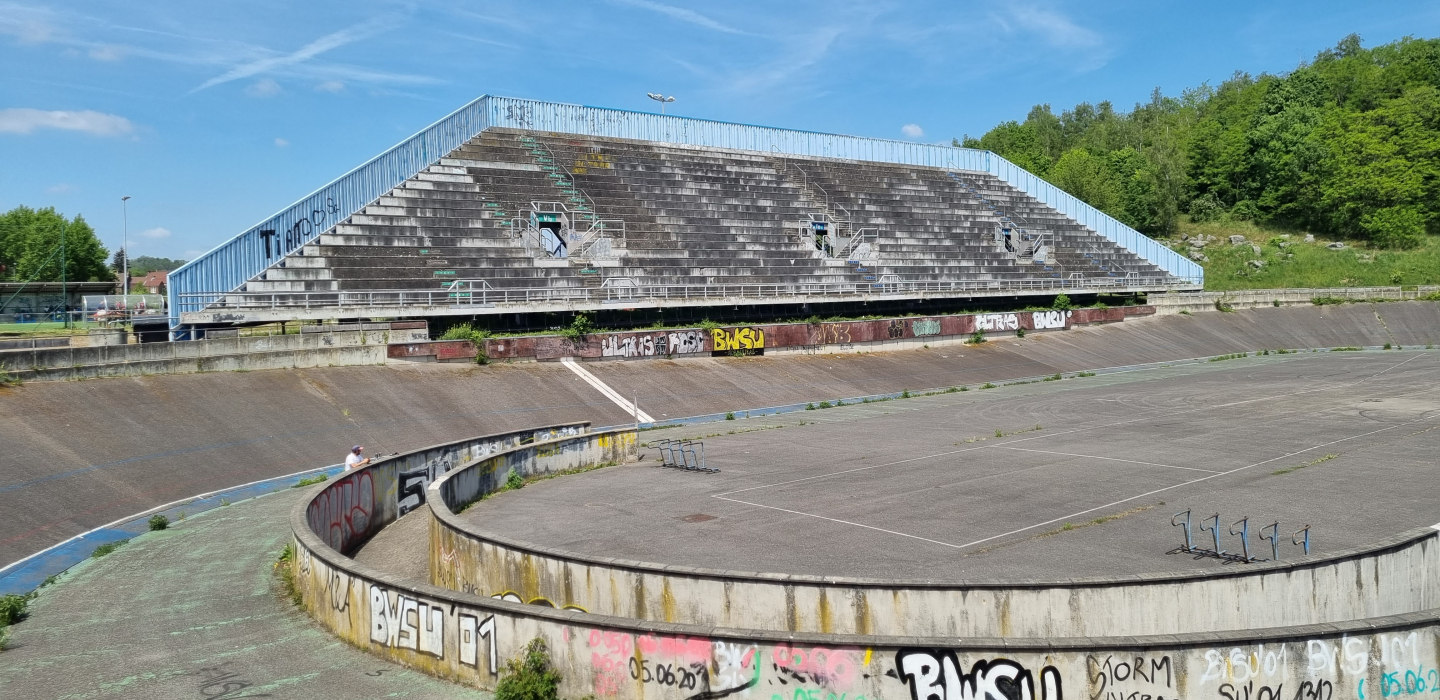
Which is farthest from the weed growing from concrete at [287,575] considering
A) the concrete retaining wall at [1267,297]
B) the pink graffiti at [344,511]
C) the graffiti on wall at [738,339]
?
the concrete retaining wall at [1267,297]

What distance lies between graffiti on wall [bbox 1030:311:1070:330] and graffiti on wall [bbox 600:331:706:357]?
25.3 meters

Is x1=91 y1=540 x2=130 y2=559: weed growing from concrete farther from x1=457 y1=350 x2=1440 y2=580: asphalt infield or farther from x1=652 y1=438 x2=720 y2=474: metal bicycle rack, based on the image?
x1=652 y1=438 x2=720 y2=474: metal bicycle rack

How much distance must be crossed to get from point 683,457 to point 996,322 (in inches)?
1503

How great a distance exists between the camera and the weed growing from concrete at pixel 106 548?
1822 cm

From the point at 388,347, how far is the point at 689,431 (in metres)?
12.8

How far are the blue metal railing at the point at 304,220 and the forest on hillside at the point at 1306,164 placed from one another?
72677 millimetres

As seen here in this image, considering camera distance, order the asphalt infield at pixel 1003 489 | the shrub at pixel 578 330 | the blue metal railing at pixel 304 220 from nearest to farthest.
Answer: the asphalt infield at pixel 1003 489 → the blue metal railing at pixel 304 220 → the shrub at pixel 578 330

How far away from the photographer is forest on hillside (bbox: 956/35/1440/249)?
9031 cm

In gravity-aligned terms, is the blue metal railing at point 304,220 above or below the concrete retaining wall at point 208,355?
above

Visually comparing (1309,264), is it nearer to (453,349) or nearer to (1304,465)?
(1304,465)

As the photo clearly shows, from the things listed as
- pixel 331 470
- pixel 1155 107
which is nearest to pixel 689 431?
pixel 331 470

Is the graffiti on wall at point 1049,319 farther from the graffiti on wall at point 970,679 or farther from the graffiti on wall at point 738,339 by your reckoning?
the graffiti on wall at point 970,679

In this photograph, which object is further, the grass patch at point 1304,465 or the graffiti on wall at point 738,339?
the graffiti on wall at point 738,339

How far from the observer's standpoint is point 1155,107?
537 feet
